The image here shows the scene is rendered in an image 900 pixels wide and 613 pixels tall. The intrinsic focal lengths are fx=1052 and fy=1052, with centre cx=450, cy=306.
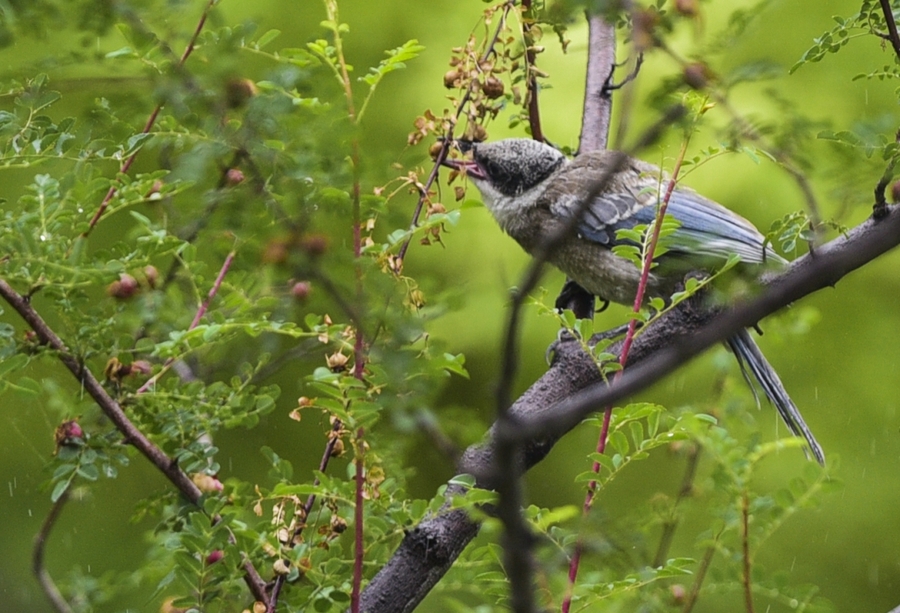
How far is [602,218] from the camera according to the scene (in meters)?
2.21

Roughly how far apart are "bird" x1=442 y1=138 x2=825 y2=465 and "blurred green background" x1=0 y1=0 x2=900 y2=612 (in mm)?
423

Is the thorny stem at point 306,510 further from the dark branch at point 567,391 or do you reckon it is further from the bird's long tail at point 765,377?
the bird's long tail at point 765,377

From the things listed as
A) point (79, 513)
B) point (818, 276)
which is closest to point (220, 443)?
point (79, 513)

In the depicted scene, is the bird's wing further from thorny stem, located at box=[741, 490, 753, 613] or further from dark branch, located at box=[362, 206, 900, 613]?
thorny stem, located at box=[741, 490, 753, 613]

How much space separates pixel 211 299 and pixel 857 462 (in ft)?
7.24

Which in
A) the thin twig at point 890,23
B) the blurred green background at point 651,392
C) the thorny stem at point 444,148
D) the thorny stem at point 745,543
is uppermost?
the thin twig at point 890,23

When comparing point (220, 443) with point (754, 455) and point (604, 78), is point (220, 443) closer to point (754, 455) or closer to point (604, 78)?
point (604, 78)

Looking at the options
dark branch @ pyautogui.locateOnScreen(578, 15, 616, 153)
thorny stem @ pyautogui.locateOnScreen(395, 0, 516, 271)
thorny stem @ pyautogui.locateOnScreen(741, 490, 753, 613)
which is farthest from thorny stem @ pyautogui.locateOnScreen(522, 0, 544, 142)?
thorny stem @ pyautogui.locateOnScreen(741, 490, 753, 613)

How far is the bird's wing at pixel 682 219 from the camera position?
207 cm

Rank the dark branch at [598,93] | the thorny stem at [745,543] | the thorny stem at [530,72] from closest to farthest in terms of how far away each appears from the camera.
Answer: the thorny stem at [745,543]
the thorny stem at [530,72]
the dark branch at [598,93]

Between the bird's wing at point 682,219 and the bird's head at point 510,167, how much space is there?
14cm

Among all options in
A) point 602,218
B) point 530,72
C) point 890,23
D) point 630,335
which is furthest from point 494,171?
point 890,23

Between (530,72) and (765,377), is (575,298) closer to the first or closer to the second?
(765,377)

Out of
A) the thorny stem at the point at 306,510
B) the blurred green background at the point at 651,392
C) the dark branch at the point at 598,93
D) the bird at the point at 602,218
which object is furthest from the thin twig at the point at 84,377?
the blurred green background at the point at 651,392
